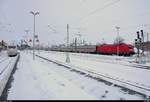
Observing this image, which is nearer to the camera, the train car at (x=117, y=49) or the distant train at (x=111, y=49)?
the train car at (x=117, y=49)

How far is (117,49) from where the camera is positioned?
1763 inches

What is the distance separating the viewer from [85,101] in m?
5.68

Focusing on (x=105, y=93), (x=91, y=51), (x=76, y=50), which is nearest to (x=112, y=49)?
(x=91, y=51)

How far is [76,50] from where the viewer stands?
73.1 metres

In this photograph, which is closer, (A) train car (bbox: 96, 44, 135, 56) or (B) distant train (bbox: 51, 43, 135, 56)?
(A) train car (bbox: 96, 44, 135, 56)

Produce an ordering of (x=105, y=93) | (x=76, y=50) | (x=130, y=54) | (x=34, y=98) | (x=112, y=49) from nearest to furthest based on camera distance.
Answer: (x=34, y=98)
(x=105, y=93)
(x=130, y=54)
(x=112, y=49)
(x=76, y=50)

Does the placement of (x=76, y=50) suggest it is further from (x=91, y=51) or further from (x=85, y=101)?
(x=85, y=101)

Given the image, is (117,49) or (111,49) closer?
(117,49)

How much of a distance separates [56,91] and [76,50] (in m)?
66.1

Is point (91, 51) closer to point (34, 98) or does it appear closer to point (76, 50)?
point (76, 50)

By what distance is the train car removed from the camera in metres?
44.9

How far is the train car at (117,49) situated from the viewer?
44.9 meters

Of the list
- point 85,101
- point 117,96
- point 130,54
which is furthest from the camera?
point 130,54

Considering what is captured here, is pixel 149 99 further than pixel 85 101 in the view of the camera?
Yes
